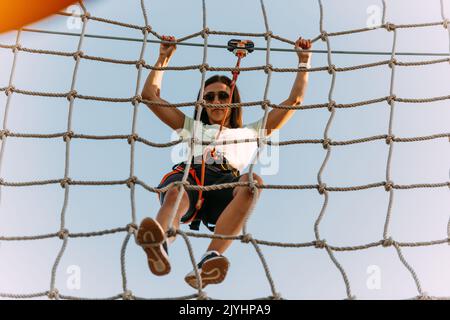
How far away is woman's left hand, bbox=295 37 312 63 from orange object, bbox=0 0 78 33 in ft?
5.21

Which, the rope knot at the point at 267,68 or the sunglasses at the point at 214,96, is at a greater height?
the rope knot at the point at 267,68

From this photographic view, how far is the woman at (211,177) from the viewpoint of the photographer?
7.27 ft

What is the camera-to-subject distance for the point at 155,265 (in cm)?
207

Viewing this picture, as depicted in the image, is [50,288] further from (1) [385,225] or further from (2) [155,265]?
(1) [385,225]

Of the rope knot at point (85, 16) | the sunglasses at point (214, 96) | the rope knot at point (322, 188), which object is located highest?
the rope knot at point (85, 16)

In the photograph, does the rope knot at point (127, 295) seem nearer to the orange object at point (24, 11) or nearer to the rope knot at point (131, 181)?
the rope knot at point (131, 181)

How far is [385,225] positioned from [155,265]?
671 mm

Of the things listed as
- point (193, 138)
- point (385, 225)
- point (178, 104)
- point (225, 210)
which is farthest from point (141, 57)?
point (385, 225)

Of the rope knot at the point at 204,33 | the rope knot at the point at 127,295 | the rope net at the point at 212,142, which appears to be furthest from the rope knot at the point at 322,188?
the rope knot at the point at 204,33

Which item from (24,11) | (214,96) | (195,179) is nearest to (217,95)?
(214,96)

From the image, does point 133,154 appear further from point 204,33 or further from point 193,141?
point 204,33

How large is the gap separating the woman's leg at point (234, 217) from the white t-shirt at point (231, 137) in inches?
11.5

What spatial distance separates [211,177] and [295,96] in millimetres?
422

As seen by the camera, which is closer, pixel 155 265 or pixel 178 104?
pixel 155 265
